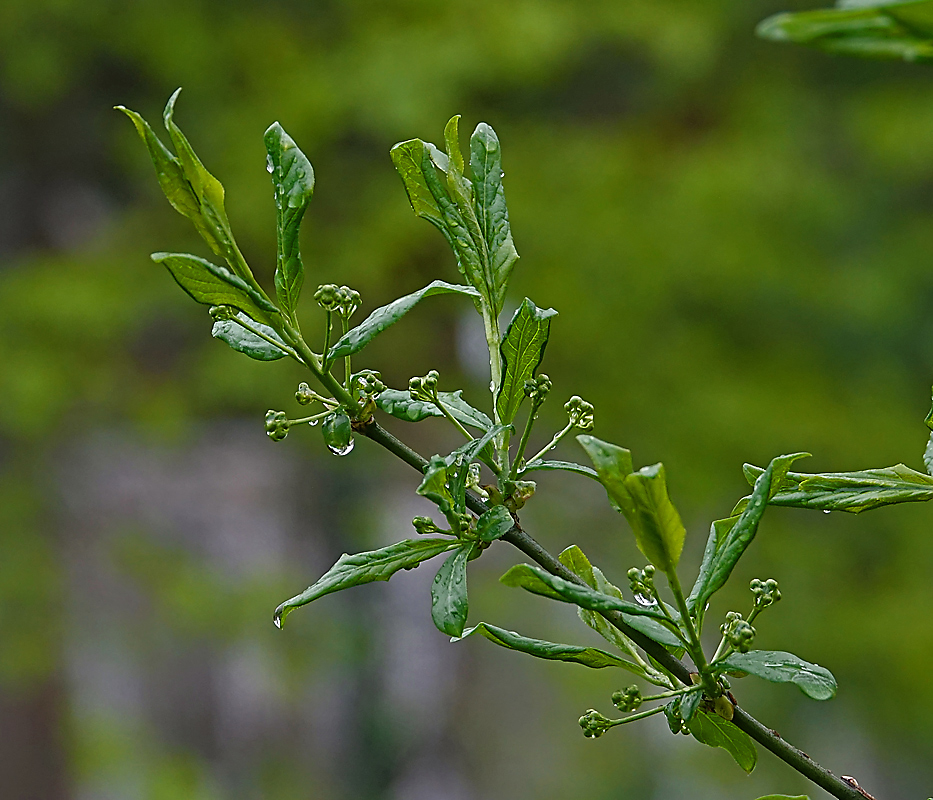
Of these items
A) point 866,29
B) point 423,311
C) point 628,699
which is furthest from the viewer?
point 423,311

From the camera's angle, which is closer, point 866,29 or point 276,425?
point 866,29

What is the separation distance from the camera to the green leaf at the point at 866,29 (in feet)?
0.78

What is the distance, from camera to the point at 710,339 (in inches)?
132

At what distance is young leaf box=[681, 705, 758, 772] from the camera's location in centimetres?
34

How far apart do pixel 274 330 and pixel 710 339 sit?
3.11 metres

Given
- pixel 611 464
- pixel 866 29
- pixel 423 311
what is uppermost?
pixel 866 29

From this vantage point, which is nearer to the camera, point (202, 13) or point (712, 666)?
point (712, 666)

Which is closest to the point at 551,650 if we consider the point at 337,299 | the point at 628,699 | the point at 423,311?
the point at 628,699

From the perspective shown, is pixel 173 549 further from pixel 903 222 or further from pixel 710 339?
pixel 903 222

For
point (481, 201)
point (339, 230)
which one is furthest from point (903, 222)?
point (481, 201)

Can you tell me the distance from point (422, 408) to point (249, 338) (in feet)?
0.21

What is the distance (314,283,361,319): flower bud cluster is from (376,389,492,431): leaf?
0.03 m

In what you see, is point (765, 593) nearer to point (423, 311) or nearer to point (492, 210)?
point (492, 210)

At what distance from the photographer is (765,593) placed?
370 millimetres
